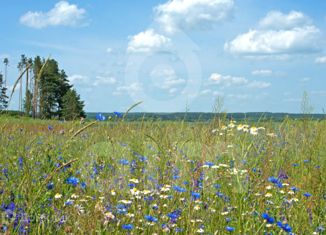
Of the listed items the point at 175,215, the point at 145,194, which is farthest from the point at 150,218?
the point at 145,194

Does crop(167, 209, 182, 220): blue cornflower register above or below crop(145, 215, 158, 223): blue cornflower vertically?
below

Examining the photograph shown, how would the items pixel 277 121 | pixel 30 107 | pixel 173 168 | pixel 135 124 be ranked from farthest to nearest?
1. pixel 277 121
2. pixel 135 124
3. pixel 173 168
4. pixel 30 107

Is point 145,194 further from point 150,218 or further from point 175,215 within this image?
point 150,218

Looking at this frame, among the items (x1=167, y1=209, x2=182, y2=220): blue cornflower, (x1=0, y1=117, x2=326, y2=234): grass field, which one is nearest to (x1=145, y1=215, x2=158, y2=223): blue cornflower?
(x1=0, y1=117, x2=326, y2=234): grass field

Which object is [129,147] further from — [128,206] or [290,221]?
[290,221]

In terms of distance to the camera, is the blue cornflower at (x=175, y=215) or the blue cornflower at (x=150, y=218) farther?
the blue cornflower at (x=175, y=215)

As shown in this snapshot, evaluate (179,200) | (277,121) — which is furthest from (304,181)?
(277,121)

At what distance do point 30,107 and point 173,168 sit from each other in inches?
79.2

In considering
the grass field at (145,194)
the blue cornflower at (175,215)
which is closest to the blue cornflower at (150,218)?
the grass field at (145,194)

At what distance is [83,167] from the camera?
4215mm

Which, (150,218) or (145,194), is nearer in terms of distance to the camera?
(150,218)

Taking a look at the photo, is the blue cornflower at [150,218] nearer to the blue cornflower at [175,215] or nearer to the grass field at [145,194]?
the grass field at [145,194]

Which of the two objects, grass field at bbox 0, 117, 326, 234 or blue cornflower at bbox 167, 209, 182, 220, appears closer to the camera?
grass field at bbox 0, 117, 326, 234

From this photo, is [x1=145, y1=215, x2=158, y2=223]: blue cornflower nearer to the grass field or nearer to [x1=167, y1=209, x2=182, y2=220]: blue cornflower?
the grass field
